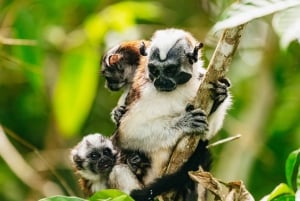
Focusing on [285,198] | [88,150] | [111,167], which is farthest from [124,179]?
[285,198]

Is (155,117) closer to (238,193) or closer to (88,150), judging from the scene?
(88,150)

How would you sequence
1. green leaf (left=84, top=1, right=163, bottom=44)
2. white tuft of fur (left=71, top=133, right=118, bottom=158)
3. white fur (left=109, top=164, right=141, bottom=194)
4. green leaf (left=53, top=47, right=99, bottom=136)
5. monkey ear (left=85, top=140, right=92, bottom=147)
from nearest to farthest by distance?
white fur (left=109, top=164, right=141, bottom=194) → white tuft of fur (left=71, top=133, right=118, bottom=158) → monkey ear (left=85, top=140, right=92, bottom=147) → green leaf (left=53, top=47, right=99, bottom=136) → green leaf (left=84, top=1, right=163, bottom=44)

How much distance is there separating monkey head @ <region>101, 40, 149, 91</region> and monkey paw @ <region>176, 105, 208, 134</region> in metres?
0.74

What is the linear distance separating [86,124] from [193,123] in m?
3.35

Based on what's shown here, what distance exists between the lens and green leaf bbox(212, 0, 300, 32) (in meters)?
2.49

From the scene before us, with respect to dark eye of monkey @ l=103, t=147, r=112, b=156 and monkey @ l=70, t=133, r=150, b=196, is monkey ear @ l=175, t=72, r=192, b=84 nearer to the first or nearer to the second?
monkey @ l=70, t=133, r=150, b=196

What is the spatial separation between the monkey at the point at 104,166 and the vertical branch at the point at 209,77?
0.35 meters

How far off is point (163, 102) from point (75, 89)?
Result: 1.49 m

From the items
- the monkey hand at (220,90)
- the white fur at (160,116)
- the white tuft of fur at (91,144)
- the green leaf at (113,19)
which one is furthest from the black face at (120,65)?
the monkey hand at (220,90)

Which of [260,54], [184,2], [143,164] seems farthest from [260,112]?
[143,164]

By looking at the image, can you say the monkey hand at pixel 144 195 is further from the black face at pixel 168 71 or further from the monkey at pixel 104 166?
the black face at pixel 168 71

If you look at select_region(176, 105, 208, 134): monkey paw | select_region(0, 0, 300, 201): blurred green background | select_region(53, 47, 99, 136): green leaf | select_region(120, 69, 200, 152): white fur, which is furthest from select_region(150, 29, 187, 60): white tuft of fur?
select_region(53, 47, 99, 136): green leaf

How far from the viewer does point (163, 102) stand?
3.82m

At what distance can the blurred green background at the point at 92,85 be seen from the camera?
5262mm
